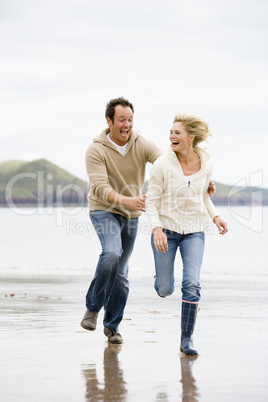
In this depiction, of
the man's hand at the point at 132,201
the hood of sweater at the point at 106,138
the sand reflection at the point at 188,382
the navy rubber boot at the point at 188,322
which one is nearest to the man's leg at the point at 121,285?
the man's hand at the point at 132,201

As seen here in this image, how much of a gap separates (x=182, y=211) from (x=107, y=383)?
5.93 ft

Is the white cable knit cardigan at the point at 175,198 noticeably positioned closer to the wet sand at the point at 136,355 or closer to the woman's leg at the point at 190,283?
the woman's leg at the point at 190,283

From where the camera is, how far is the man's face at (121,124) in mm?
6402

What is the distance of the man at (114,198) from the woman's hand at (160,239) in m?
0.40

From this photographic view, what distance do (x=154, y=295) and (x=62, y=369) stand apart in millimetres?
5921

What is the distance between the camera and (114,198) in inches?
243

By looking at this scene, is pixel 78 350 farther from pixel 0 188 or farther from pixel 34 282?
pixel 0 188

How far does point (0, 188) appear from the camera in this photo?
199875mm

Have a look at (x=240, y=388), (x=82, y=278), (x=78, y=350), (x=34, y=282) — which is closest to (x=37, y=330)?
(x=78, y=350)

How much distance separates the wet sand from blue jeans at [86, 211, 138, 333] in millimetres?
321

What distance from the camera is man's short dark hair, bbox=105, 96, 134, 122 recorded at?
6438mm

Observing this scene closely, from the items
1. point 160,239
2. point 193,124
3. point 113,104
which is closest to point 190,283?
point 160,239

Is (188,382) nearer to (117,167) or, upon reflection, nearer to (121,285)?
(121,285)

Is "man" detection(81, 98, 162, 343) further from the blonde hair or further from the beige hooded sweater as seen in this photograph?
the blonde hair
